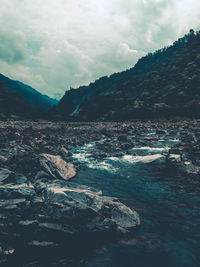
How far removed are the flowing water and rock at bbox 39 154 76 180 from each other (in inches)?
32.5

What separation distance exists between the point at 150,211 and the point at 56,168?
7242 mm

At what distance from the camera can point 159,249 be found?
7.41 metres

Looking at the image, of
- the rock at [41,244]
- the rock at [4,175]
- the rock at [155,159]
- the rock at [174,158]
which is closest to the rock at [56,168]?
the rock at [4,175]

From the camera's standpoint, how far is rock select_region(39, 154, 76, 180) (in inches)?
548

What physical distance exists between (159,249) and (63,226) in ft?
12.1

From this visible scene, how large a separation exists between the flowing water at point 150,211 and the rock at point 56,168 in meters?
0.83

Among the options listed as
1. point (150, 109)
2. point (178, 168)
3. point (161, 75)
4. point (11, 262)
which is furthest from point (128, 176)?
point (161, 75)

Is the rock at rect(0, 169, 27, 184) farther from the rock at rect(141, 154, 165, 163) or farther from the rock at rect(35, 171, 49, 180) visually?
the rock at rect(141, 154, 165, 163)

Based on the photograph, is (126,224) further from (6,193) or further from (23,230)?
(6,193)

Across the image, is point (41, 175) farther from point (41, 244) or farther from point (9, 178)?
point (41, 244)

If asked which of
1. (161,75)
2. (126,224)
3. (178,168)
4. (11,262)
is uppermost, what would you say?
(161,75)

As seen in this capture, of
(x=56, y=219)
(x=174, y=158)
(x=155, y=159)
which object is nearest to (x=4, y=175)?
(x=56, y=219)

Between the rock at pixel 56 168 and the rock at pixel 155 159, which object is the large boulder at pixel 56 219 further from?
the rock at pixel 155 159

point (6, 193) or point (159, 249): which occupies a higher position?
→ point (6, 193)
